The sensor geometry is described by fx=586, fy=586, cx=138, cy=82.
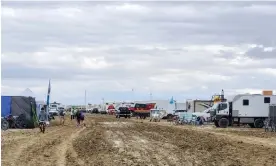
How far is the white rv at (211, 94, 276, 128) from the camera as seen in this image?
48.9 meters

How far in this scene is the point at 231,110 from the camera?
49.8m

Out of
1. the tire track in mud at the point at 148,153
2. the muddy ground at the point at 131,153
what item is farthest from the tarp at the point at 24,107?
the tire track in mud at the point at 148,153

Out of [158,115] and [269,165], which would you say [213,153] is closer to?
[269,165]

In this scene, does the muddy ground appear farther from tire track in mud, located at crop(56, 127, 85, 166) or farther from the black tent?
the black tent

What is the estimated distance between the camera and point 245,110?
49188 mm

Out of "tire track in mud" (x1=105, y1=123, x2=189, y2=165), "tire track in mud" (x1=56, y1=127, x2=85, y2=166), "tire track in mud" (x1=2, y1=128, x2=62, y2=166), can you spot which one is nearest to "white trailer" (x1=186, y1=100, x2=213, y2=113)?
"tire track in mud" (x1=105, y1=123, x2=189, y2=165)

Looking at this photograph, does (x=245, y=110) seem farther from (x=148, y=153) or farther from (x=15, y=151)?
(x=15, y=151)

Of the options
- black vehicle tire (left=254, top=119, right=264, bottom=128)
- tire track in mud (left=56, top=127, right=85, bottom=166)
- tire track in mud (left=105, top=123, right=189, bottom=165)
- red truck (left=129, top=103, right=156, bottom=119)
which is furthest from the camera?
red truck (left=129, top=103, right=156, bottom=119)

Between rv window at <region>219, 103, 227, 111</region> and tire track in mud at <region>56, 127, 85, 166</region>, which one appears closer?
tire track in mud at <region>56, 127, 85, 166</region>

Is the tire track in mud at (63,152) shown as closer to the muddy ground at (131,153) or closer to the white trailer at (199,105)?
the muddy ground at (131,153)

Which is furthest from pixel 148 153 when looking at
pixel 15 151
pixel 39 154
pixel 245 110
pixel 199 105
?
pixel 199 105

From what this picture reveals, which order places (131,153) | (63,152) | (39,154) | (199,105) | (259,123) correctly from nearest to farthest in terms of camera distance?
1. (39,154)
2. (131,153)
3. (63,152)
4. (259,123)
5. (199,105)

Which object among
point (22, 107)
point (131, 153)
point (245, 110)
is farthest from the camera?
point (245, 110)

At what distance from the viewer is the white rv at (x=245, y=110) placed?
48.9m
